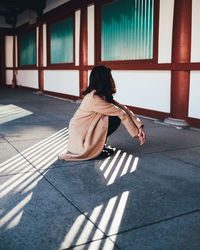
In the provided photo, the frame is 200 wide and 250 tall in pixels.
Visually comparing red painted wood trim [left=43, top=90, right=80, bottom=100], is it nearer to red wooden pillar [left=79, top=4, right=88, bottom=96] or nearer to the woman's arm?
red wooden pillar [left=79, top=4, right=88, bottom=96]

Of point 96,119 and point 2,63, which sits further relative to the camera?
point 2,63

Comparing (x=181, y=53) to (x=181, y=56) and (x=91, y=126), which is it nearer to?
(x=181, y=56)

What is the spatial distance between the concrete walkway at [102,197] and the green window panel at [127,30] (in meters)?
2.74

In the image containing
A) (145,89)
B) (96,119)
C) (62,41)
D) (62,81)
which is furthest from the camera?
(62,81)

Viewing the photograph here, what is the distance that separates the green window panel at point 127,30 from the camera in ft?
19.6

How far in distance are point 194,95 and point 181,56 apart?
25.5 inches

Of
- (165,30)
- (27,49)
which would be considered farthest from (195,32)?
(27,49)

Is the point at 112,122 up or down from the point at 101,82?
down

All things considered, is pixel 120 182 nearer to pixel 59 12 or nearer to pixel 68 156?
pixel 68 156

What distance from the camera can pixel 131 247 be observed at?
1.65 meters

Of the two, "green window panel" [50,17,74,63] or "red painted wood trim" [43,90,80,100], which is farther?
"green window panel" [50,17,74,63]

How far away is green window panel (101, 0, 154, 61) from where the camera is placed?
19.6ft

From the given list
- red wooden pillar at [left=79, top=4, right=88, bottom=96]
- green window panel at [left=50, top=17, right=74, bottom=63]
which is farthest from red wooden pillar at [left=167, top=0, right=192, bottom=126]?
green window panel at [left=50, top=17, right=74, bottom=63]

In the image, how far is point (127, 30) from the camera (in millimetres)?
6562
